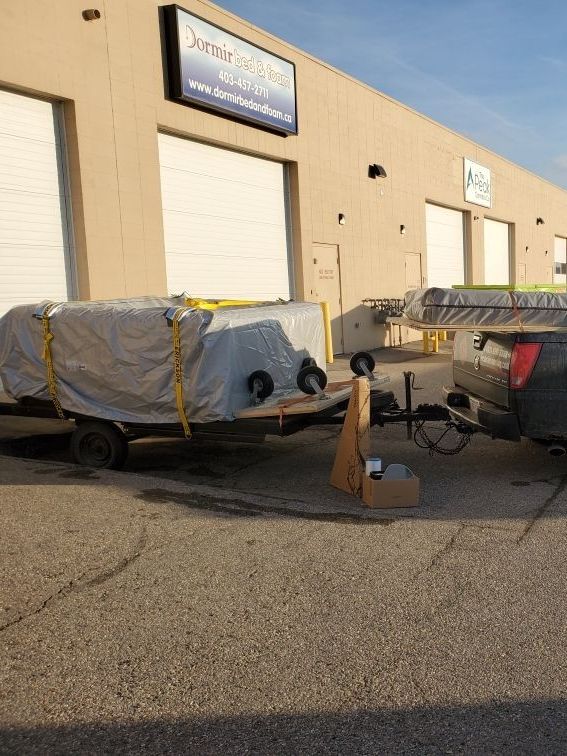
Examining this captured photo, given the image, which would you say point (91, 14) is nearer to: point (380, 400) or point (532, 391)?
point (380, 400)

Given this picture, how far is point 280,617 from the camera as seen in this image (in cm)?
403

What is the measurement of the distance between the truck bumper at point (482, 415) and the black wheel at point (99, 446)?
10.7ft

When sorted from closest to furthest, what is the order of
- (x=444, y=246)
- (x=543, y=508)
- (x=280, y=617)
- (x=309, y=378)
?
1. (x=280, y=617)
2. (x=543, y=508)
3. (x=309, y=378)
4. (x=444, y=246)

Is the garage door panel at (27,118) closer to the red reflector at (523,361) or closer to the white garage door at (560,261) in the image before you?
the red reflector at (523,361)

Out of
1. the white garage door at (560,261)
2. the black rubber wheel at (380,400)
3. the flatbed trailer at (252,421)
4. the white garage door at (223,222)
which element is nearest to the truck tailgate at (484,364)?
the flatbed trailer at (252,421)

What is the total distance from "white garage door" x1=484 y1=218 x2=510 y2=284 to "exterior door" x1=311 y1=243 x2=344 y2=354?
12.1m

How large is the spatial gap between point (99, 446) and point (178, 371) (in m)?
1.42

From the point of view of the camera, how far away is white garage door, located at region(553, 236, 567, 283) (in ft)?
132

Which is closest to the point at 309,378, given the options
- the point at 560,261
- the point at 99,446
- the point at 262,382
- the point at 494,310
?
the point at 262,382

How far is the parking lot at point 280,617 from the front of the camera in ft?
9.97

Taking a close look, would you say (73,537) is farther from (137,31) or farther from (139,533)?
(137,31)

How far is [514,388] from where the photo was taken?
6270 mm

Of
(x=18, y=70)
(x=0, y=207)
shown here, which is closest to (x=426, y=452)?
(x=0, y=207)

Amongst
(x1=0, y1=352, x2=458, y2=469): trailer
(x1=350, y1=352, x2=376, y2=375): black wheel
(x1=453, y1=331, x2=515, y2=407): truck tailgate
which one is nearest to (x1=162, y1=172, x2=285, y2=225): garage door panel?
(x1=350, y1=352, x2=376, y2=375): black wheel
